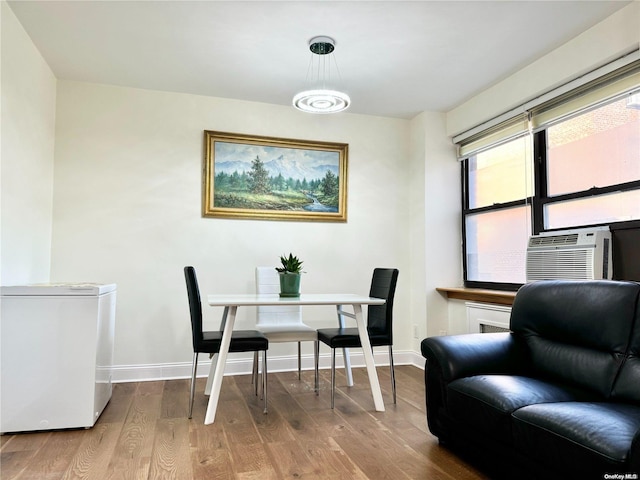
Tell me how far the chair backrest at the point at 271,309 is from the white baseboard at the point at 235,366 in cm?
55

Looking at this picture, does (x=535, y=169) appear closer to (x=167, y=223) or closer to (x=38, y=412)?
(x=167, y=223)

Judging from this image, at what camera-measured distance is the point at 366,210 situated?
4.37 metres

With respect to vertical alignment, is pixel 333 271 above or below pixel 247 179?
below

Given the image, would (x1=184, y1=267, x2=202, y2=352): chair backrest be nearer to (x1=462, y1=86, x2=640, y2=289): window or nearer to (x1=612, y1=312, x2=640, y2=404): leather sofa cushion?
(x1=612, y1=312, x2=640, y2=404): leather sofa cushion

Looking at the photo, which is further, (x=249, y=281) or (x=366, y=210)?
(x=366, y=210)

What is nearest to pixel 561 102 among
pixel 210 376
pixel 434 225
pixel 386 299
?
pixel 434 225

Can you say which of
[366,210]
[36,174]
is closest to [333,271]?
[366,210]

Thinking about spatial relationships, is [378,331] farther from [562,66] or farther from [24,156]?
[24,156]

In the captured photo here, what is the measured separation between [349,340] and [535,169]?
1.96 m

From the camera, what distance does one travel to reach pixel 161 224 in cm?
379

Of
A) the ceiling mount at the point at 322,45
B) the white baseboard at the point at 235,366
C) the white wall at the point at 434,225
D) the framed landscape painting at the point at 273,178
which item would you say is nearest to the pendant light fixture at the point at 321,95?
the ceiling mount at the point at 322,45

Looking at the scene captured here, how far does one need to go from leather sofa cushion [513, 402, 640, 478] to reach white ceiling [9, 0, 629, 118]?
2.17 m

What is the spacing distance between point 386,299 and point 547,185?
1.52 meters

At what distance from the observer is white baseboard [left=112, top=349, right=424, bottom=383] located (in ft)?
11.9
